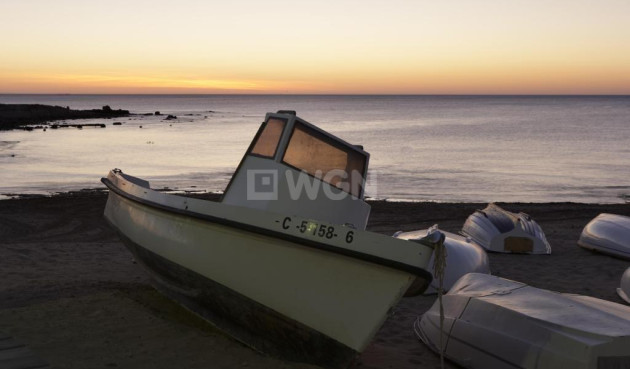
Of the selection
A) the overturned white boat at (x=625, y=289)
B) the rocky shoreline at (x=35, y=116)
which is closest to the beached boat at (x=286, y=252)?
the overturned white boat at (x=625, y=289)

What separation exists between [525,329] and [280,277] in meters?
2.52

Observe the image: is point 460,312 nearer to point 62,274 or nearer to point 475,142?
point 62,274

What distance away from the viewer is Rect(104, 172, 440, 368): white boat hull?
18.7ft

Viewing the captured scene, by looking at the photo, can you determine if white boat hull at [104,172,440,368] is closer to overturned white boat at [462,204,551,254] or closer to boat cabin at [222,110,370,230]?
boat cabin at [222,110,370,230]

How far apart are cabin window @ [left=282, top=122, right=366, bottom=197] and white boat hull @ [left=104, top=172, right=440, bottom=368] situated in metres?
1.35

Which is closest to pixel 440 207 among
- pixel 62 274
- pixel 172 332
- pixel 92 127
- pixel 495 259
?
pixel 495 259

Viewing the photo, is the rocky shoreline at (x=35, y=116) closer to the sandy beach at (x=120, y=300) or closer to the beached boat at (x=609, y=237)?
the sandy beach at (x=120, y=300)

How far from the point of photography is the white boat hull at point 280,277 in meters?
5.69

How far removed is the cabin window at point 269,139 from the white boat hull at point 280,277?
3.75 ft

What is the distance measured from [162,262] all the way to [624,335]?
17.0 feet

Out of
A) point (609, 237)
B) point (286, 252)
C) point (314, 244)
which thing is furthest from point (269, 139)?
point (609, 237)

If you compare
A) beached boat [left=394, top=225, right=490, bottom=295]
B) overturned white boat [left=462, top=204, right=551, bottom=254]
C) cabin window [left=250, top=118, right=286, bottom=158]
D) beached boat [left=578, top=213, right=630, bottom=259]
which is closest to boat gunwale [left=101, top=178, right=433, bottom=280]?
cabin window [left=250, top=118, right=286, bottom=158]

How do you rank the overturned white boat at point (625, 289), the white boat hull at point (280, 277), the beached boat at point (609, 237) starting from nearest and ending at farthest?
the white boat hull at point (280, 277) → the overturned white boat at point (625, 289) → the beached boat at point (609, 237)

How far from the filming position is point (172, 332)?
7.21 meters
